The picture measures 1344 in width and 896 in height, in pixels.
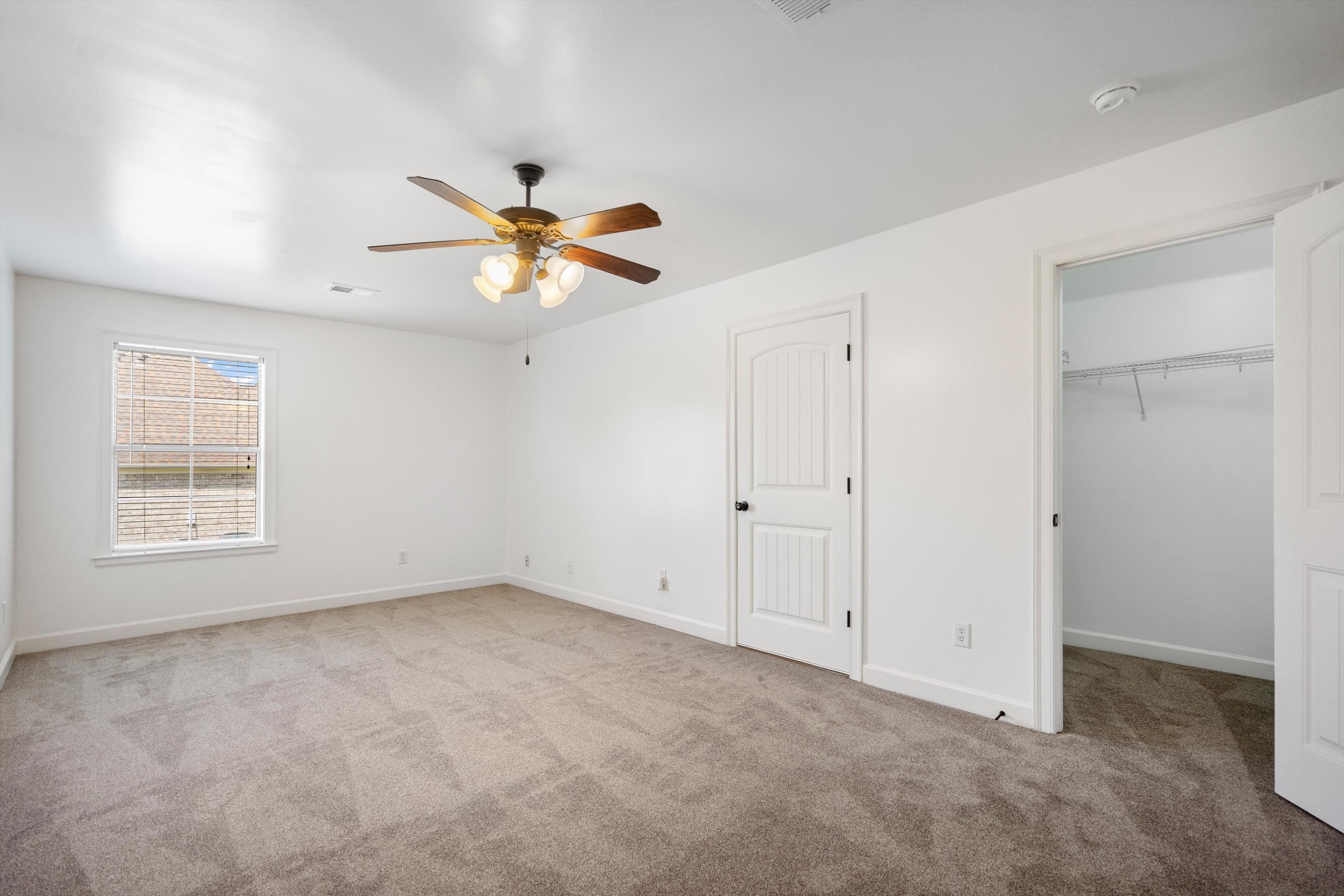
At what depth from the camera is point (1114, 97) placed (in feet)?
7.04

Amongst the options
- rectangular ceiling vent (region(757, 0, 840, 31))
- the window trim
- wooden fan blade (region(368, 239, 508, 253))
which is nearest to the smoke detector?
rectangular ceiling vent (region(757, 0, 840, 31))

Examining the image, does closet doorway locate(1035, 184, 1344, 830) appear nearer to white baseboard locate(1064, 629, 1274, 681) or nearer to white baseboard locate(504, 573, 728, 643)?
white baseboard locate(1064, 629, 1274, 681)

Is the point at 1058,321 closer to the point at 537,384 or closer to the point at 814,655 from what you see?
the point at 814,655

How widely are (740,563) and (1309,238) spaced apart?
10.1 ft

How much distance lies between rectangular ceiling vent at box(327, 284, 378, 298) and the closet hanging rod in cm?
492

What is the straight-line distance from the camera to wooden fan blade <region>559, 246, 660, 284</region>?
269 cm

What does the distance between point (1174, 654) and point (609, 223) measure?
416 centimetres

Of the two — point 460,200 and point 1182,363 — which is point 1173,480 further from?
point 460,200

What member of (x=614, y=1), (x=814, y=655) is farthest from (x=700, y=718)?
(x=614, y=1)

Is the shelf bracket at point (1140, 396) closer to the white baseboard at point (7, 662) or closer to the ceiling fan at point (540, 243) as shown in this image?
the ceiling fan at point (540, 243)

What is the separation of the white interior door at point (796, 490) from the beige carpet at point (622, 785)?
0.32m

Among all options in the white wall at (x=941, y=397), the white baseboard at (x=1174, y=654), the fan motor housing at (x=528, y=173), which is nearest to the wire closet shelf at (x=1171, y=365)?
the white baseboard at (x=1174, y=654)

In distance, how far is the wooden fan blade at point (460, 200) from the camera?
2043 mm

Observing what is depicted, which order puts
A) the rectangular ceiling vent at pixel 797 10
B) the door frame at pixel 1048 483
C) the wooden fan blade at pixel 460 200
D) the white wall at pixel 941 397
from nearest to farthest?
the rectangular ceiling vent at pixel 797 10, the wooden fan blade at pixel 460 200, the white wall at pixel 941 397, the door frame at pixel 1048 483
